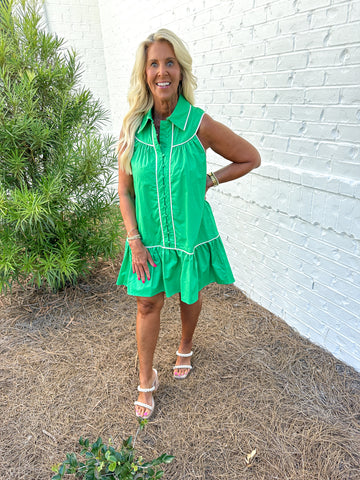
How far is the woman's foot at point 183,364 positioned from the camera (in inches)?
83.0

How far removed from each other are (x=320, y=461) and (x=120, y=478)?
0.92 m

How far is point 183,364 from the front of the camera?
2131 millimetres

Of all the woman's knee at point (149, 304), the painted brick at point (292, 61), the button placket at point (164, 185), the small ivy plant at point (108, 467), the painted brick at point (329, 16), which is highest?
the painted brick at point (329, 16)

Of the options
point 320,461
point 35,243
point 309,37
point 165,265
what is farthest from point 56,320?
point 309,37

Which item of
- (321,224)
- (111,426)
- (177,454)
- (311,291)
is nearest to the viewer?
(177,454)

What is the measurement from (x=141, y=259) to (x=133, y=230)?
0.15 m

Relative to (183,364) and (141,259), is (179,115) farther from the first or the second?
(183,364)

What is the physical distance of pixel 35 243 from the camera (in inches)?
105

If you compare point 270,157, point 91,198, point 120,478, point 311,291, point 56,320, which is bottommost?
point 56,320

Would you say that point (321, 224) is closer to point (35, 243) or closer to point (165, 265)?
point (165, 265)

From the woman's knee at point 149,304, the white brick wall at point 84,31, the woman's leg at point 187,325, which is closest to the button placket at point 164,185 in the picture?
the woman's knee at point 149,304

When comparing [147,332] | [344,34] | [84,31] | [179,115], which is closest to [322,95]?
[344,34]

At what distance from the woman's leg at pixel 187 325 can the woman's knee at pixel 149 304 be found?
0.19 meters

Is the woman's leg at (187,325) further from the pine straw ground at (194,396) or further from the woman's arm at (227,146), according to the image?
the woman's arm at (227,146)
